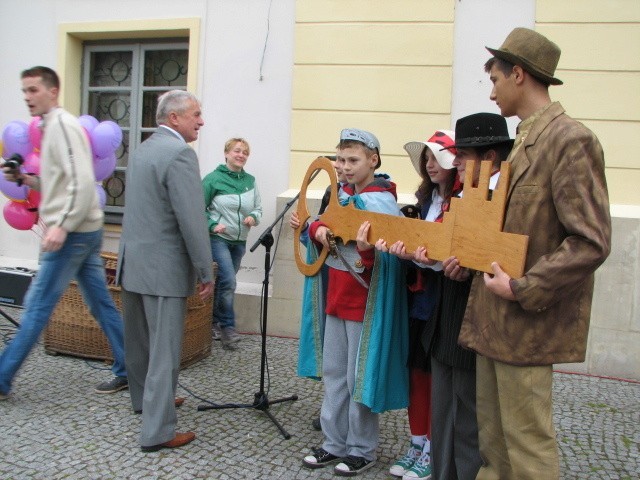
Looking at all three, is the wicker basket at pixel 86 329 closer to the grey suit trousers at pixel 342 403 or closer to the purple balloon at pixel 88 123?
the purple balloon at pixel 88 123

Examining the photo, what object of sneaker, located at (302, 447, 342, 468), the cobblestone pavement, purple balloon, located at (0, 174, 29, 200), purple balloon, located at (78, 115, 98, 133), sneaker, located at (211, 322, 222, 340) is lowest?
the cobblestone pavement

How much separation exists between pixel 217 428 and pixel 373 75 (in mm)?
3278

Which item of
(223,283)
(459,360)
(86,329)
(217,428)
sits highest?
(459,360)

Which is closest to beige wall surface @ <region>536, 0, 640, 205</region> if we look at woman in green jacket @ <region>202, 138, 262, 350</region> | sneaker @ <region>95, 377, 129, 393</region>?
woman in green jacket @ <region>202, 138, 262, 350</region>

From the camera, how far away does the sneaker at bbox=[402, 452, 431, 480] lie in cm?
289

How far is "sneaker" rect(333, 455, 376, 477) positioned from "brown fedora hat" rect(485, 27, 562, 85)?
6.43 feet

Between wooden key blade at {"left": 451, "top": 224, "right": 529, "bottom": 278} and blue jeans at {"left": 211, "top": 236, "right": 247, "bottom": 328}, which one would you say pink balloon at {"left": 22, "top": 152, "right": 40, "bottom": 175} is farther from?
wooden key blade at {"left": 451, "top": 224, "right": 529, "bottom": 278}

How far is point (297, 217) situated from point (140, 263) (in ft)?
2.81

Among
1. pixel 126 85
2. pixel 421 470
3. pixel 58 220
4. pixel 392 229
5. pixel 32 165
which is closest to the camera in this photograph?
pixel 392 229

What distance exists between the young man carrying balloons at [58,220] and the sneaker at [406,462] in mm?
1988

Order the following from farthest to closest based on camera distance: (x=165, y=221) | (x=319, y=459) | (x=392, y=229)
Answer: (x=165, y=221)
(x=319, y=459)
(x=392, y=229)

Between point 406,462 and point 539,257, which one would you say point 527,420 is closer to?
point 539,257

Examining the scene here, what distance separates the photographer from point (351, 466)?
9.71 ft

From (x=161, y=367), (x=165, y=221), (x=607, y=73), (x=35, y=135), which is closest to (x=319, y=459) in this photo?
(x=161, y=367)
